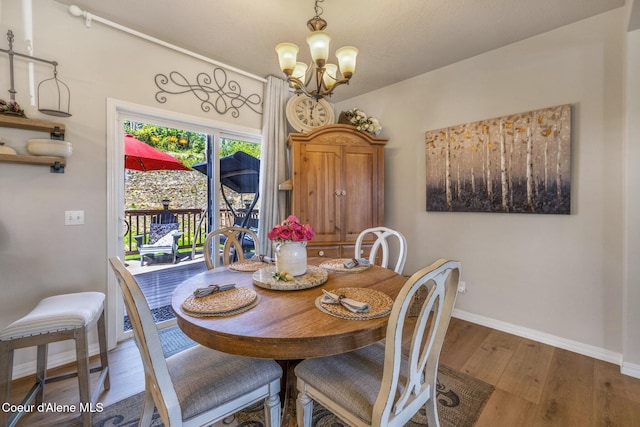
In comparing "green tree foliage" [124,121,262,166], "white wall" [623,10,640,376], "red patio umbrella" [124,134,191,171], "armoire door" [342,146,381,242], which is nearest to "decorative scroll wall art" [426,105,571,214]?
"white wall" [623,10,640,376]

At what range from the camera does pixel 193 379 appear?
3.66ft

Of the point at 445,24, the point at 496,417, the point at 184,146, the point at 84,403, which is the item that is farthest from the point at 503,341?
the point at 184,146

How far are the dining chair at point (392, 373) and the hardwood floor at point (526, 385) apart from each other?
801 mm

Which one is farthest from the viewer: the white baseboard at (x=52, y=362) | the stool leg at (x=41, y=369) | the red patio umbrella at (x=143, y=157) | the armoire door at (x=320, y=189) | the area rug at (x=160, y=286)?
the armoire door at (x=320, y=189)

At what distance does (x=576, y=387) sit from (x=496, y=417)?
722mm

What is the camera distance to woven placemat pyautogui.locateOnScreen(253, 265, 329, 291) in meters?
1.42

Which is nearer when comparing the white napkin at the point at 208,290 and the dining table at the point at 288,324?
the dining table at the point at 288,324

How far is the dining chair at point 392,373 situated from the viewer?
37.0 inches

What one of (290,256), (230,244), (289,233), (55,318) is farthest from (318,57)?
(55,318)

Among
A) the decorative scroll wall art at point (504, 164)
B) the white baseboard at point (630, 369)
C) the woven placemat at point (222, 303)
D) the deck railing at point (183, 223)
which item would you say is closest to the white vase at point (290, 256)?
the woven placemat at point (222, 303)

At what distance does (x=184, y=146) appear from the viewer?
9.09ft

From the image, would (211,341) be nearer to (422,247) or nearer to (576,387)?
(576,387)

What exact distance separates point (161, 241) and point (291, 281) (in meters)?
1.84

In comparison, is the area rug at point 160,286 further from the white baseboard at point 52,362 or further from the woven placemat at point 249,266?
the woven placemat at point 249,266
